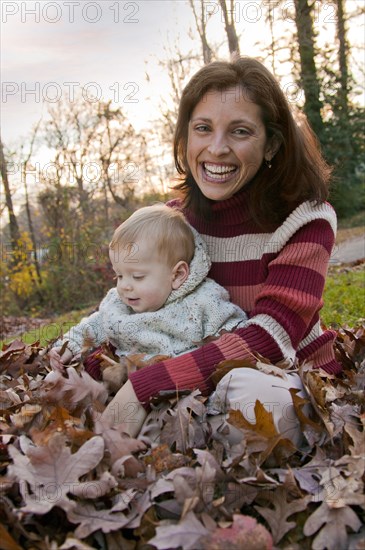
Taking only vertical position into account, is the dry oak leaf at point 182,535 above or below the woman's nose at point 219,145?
below

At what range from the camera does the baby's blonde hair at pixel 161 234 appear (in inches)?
110

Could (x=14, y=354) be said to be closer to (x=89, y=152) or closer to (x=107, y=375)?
(x=107, y=375)

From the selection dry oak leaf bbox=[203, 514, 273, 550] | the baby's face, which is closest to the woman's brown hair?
the baby's face

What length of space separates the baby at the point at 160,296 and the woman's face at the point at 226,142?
312 mm

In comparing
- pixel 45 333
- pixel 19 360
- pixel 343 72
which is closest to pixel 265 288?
pixel 19 360

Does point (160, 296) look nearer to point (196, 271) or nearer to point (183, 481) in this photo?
point (196, 271)

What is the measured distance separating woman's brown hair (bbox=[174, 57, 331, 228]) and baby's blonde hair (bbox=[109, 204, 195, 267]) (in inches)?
15.5

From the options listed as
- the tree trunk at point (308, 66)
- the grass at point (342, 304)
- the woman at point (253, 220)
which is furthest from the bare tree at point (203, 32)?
the woman at point (253, 220)

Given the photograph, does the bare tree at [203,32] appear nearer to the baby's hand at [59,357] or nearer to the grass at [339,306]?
the grass at [339,306]

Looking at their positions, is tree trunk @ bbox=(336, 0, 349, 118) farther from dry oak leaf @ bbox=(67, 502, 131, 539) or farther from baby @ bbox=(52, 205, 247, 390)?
dry oak leaf @ bbox=(67, 502, 131, 539)

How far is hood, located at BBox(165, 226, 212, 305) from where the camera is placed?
9.19 ft

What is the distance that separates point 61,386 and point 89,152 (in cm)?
1058

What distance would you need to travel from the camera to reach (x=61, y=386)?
231cm

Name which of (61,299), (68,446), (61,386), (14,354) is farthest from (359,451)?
(61,299)
